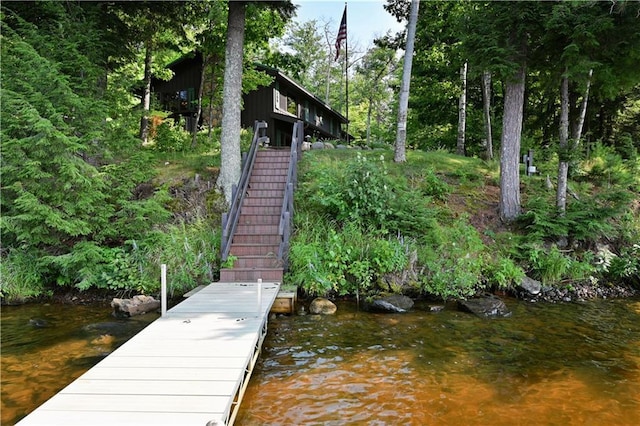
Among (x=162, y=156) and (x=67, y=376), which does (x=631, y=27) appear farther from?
(x=162, y=156)

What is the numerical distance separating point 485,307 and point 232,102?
321 inches

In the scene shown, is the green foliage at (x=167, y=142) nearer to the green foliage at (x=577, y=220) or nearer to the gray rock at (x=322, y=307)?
the gray rock at (x=322, y=307)

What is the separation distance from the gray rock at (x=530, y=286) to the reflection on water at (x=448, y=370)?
97 cm

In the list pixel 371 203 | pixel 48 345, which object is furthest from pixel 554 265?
pixel 48 345

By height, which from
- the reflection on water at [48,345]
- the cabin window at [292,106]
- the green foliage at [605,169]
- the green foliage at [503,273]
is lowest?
the reflection on water at [48,345]

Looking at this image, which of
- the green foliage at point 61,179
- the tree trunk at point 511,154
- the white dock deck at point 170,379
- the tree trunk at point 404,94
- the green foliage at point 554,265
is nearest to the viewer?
the white dock deck at point 170,379

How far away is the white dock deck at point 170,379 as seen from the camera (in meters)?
3.04

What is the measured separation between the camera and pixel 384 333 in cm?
642

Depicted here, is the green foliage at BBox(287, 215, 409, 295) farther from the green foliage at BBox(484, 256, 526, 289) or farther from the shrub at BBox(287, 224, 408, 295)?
the green foliage at BBox(484, 256, 526, 289)

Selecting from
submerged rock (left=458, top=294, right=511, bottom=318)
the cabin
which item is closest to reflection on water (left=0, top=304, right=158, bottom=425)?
submerged rock (left=458, top=294, right=511, bottom=318)

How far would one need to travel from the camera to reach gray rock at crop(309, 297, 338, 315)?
7340 millimetres

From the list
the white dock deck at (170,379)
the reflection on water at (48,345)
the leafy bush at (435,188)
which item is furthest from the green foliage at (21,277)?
the leafy bush at (435,188)

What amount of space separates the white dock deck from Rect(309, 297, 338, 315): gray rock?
1894 millimetres

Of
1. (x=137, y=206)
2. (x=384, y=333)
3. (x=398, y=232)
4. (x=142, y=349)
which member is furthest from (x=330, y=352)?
(x=137, y=206)
